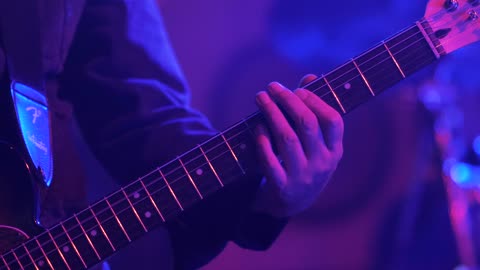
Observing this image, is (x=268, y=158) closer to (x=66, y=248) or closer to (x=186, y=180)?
(x=186, y=180)

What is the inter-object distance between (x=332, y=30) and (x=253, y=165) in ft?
4.88

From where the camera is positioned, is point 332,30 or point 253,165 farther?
point 332,30

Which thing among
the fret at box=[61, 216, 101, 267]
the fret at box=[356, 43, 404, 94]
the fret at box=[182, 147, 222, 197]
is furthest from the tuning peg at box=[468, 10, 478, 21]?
the fret at box=[61, 216, 101, 267]

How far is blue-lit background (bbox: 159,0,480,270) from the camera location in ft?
7.56

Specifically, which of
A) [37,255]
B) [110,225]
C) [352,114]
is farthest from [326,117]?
[352,114]

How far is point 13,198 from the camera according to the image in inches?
37.9

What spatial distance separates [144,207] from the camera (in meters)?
0.99

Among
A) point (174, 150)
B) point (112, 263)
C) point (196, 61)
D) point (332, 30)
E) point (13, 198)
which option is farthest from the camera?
point (332, 30)

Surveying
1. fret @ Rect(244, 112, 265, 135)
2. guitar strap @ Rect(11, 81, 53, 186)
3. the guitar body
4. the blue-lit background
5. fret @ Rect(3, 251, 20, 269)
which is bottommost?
the blue-lit background

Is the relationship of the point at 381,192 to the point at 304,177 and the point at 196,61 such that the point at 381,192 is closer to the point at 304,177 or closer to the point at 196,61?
the point at 196,61

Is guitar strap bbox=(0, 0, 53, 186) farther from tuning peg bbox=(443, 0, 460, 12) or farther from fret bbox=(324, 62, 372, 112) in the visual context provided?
tuning peg bbox=(443, 0, 460, 12)

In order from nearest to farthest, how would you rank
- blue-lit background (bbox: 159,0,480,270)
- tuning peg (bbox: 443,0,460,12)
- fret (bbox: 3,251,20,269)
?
1. fret (bbox: 3,251,20,269)
2. tuning peg (bbox: 443,0,460,12)
3. blue-lit background (bbox: 159,0,480,270)

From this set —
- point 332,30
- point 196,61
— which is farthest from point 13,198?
point 332,30

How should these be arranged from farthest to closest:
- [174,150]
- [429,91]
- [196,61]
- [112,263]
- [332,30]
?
[429,91], [332,30], [196,61], [112,263], [174,150]
